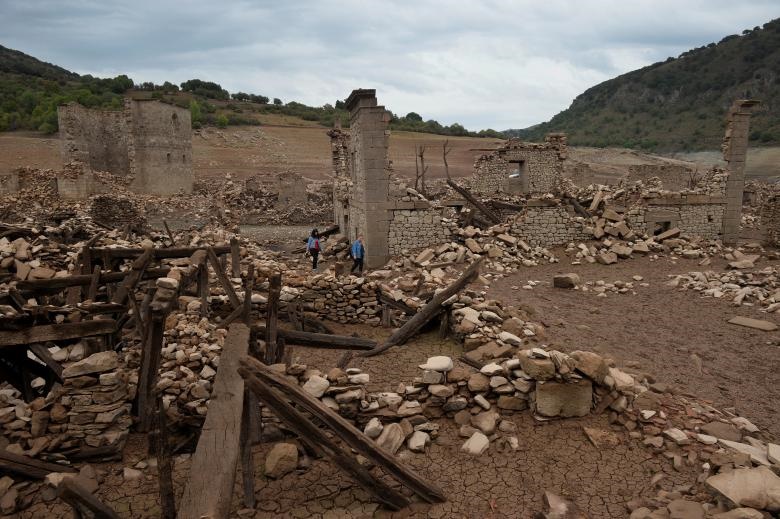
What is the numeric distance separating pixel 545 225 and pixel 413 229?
15.5ft

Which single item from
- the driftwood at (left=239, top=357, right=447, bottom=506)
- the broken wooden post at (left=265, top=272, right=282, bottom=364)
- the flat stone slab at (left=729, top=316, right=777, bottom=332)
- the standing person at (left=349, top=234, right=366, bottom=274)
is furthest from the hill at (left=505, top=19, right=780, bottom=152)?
the driftwood at (left=239, top=357, right=447, bottom=506)

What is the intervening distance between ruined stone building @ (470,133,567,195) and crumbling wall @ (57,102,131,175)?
63.8 feet

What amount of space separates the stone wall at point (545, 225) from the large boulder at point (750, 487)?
42.5 feet

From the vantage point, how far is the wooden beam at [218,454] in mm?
3652

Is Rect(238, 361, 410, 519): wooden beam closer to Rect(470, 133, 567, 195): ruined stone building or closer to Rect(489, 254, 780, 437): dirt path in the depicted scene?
Rect(489, 254, 780, 437): dirt path

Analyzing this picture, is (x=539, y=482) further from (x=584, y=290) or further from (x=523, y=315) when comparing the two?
(x=584, y=290)

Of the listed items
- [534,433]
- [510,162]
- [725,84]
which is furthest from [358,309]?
[725,84]

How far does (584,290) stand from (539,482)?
29.6 feet

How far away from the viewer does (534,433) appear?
558 cm

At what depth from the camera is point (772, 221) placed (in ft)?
56.1

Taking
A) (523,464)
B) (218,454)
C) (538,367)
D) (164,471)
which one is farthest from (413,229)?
(164,471)

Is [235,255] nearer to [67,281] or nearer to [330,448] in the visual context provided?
[67,281]

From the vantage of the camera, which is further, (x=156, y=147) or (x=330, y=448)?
(x=156, y=147)

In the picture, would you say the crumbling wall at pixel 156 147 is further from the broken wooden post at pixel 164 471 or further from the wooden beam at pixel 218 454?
the broken wooden post at pixel 164 471
